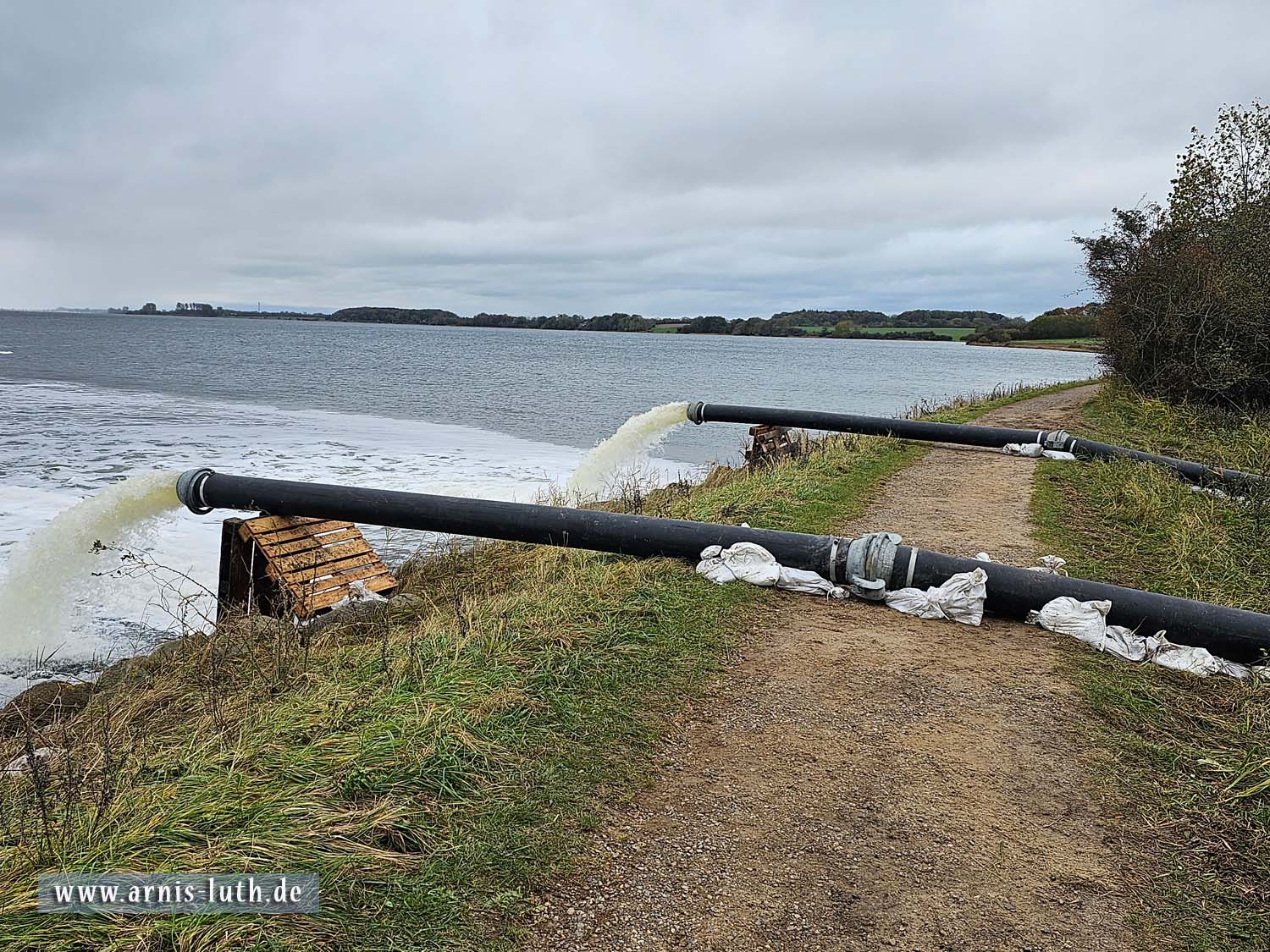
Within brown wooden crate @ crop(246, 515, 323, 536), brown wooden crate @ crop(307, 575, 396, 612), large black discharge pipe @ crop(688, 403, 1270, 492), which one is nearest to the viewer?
brown wooden crate @ crop(307, 575, 396, 612)

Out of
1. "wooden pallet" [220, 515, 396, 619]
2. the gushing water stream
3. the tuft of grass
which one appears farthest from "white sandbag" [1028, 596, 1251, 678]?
the gushing water stream

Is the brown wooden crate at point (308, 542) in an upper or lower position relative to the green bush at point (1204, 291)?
lower

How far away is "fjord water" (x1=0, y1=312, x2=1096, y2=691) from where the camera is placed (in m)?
10.2

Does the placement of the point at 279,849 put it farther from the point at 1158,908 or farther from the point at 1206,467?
the point at 1206,467

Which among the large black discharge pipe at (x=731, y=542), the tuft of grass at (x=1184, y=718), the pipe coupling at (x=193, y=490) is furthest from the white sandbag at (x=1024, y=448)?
the pipe coupling at (x=193, y=490)

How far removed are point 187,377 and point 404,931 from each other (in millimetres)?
42152

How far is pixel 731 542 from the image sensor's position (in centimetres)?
676

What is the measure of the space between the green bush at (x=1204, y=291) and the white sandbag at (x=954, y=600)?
43.2 ft

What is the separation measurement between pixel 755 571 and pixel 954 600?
1.46 m

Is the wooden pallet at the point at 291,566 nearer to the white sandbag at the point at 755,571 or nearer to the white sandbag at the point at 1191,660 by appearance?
the white sandbag at the point at 755,571

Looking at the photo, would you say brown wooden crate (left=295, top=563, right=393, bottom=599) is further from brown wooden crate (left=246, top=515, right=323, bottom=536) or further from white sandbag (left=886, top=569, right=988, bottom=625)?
white sandbag (left=886, top=569, right=988, bottom=625)

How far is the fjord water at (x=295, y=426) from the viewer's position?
10211 mm

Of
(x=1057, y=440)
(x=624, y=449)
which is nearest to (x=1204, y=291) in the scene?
(x=1057, y=440)

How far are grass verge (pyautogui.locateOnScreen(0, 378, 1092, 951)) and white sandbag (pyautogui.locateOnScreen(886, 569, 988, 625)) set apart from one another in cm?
115
